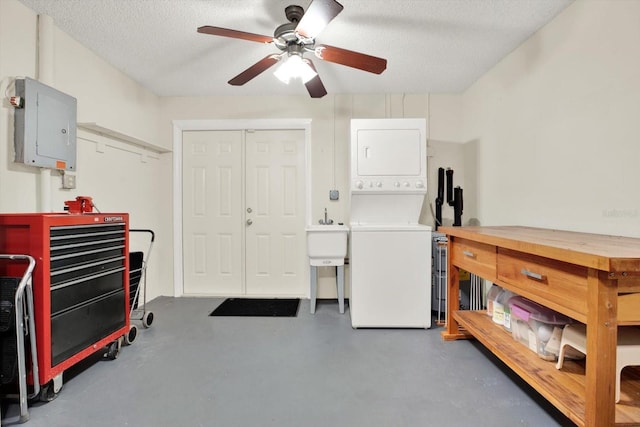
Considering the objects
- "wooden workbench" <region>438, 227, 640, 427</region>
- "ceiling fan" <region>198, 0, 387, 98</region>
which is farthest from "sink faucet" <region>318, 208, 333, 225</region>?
"wooden workbench" <region>438, 227, 640, 427</region>

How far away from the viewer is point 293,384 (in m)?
1.69

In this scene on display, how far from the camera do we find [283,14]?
1.92 metres

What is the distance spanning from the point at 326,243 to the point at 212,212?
1.47 m

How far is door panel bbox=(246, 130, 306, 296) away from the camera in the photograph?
3318mm

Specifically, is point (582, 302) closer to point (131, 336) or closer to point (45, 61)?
point (131, 336)

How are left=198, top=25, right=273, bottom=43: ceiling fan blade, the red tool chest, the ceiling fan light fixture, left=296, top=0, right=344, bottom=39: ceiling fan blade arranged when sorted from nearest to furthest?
1. left=296, top=0, right=344, bottom=39: ceiling fan blade
2. the red tool chest
3. left=198, top=25, right=273, bottom=43: ceiling fan blade
4. the ceiling fan light fixture

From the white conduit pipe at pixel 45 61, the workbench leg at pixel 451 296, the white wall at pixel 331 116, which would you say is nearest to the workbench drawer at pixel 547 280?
the workbench leg at pixel 451 296

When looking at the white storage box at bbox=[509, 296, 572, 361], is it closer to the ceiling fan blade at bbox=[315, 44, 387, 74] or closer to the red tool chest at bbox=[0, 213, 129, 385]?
the ceiling fan blade at bbox=[315, 44, 387, 74]

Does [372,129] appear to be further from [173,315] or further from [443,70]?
[173,315]

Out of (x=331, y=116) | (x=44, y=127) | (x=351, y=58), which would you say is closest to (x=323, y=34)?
(x=351, y=58)

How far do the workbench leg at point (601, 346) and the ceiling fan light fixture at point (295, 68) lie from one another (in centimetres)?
184

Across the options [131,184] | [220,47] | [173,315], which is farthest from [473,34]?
[173,315]

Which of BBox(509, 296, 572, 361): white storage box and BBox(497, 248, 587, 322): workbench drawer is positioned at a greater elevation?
BBox(497, 248, 587, 322): workbench drawer

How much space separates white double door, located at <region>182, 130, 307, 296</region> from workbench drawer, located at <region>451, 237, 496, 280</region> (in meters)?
1.68
